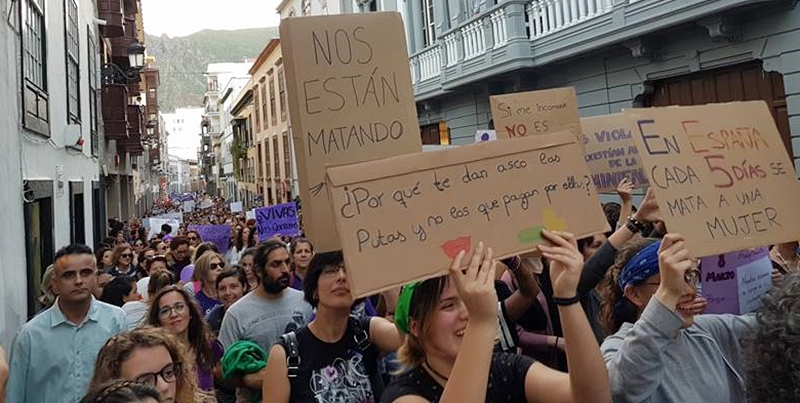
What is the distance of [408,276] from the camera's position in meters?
1.93

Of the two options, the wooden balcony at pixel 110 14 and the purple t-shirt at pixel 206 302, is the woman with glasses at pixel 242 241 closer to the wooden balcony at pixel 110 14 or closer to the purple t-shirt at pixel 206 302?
the purple t-shirt at pixel 206 302

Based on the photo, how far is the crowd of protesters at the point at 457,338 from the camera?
72.9 inches

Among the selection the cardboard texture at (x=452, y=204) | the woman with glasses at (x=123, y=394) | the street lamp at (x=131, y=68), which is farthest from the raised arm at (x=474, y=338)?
the street lamp at (x=131, y=68)

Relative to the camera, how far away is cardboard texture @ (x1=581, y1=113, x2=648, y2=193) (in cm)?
434

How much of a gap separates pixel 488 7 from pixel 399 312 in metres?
11.5

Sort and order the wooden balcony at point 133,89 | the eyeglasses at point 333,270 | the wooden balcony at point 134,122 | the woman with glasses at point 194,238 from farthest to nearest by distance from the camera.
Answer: the wooden balcony at point 133,89, the wooden balcony at point 134,122, the woman with glasses at point 194,238, the eyeglasses at point 333,270

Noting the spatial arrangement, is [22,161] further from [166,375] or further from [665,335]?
[665,335]

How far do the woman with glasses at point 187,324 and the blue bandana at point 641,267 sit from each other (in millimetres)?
2582

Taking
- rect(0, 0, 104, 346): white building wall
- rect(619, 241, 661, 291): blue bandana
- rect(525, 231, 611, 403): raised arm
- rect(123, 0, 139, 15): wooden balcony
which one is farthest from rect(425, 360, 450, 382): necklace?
rect(123, 0, 139, 15): wooden balcony

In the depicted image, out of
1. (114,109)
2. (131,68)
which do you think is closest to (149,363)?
(114,109)

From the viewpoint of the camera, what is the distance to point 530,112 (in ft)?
15.2

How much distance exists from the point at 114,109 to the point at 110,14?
3.23 meters

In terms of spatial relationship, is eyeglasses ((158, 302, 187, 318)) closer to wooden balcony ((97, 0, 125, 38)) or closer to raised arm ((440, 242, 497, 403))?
raised arm ((440, 242, 497, 403))

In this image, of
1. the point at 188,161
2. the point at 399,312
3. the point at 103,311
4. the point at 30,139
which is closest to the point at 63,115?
the point at 30,139
